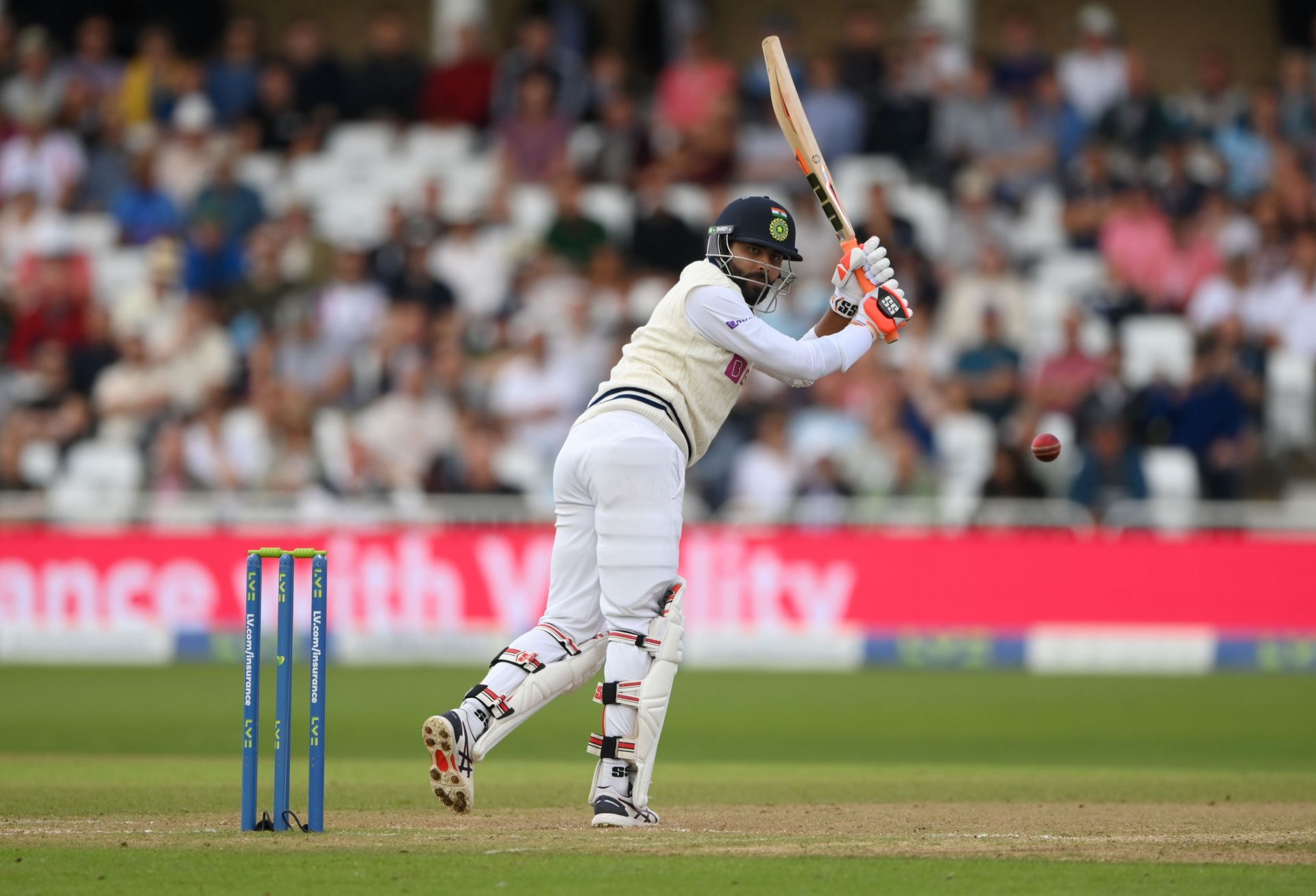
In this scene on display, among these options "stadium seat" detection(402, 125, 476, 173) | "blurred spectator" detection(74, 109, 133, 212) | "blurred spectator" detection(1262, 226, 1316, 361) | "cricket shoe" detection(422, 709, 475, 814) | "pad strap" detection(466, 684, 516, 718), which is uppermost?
"stadium seat" detection(402, 125, 476, 173)

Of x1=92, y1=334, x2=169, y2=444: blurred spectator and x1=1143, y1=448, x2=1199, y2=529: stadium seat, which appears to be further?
x1=92, y1=334, x2=169, y2=444: blurred spectator

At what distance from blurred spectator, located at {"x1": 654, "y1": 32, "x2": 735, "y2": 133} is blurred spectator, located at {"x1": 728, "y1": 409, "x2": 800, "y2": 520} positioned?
3.97 meters

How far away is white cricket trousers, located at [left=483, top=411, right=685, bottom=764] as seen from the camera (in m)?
6.54

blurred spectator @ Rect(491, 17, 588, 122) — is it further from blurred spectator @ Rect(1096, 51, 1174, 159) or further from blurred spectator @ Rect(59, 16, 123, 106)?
blurred spectator @ Rect(1096, 51, 1174, 159)

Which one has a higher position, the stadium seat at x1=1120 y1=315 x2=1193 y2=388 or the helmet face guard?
the stadium seat at x1=1120 y1=315 x2=1193 y2=388

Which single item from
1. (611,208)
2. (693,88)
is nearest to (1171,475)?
(611,208)

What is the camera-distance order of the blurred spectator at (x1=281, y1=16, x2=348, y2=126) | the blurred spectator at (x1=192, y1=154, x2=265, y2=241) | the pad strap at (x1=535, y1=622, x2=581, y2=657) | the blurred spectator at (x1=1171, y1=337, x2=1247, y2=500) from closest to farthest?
the pad strap at (x1=535, y1=622, x2=581, y2=657), the blurred spectator at (x1=1171, y1=337, x2=1247, y2=500), the blurred spectator at (x1=192, y1=154, x2=265, y2=241), the blurred spectator at (x1=281, y1=16, x2=348, y2=126)

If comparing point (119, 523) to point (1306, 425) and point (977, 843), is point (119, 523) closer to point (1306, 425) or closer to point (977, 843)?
point (1306, 425)

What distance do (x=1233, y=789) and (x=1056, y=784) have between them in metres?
0.75

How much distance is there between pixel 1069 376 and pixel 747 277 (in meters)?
8.51

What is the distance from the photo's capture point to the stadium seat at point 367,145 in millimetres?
18672

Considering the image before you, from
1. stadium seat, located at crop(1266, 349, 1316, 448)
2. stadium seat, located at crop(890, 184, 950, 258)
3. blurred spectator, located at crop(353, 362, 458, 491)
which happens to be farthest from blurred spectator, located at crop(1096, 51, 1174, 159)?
blurred spectator, located at crop(353, 362, 458, 491)

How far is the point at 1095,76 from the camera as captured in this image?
1755 centimetres

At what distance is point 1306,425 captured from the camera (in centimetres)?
1455
